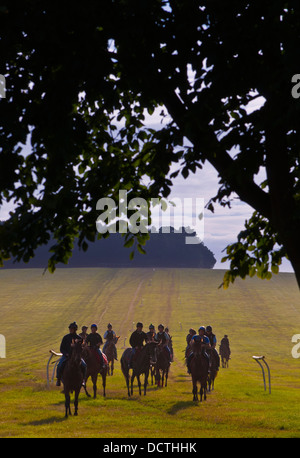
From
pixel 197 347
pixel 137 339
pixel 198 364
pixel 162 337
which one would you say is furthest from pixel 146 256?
pixel 197 347

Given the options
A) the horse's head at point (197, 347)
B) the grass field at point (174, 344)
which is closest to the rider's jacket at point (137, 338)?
the grass field at point (174, 344)

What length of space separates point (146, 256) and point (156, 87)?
4735 inches

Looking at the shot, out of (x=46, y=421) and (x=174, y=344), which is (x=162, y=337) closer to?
(x=46, y=421)

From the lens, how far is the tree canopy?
816 cm

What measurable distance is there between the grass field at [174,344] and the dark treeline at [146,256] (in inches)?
656

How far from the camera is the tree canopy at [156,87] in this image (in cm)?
816

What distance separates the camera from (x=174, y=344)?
168 ft

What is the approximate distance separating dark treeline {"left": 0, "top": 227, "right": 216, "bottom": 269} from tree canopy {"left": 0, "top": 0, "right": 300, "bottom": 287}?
110 m

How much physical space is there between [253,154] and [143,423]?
941cm

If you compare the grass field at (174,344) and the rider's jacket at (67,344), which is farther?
the rider's jacket at (67,344)
